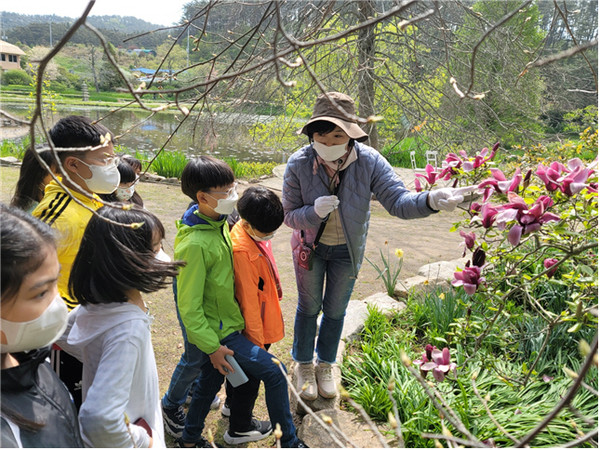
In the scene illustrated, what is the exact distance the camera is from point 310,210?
228cm

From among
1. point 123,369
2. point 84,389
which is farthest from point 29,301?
point 84,389

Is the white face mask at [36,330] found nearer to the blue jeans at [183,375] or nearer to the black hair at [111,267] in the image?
the black hair at [111,267]

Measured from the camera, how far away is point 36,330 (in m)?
1.09

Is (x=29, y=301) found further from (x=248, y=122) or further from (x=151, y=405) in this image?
(x=248, y=122)

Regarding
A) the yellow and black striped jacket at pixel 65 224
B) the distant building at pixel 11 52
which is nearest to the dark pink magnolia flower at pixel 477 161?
the yellow and black striped jacket at pixel 65 224

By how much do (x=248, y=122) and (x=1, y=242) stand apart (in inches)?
224

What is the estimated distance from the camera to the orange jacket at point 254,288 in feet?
6.82

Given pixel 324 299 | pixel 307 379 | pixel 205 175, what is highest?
pixel 205 175

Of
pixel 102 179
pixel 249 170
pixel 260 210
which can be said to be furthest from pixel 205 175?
pixel 249 170

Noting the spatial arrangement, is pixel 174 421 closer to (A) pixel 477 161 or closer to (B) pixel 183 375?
(B) pixel 183 375

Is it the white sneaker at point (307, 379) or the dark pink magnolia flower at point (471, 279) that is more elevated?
the dark pink magnolia flower at point (471, 279)

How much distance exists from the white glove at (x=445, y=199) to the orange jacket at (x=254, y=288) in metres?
0.80

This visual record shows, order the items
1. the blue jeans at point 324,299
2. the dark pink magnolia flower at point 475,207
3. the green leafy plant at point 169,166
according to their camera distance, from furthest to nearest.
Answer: the green leafy plant at point 169,166, the blue jeans at point 324,299, the dark pink magnolia flower at point 475,207

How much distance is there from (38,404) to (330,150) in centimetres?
158
